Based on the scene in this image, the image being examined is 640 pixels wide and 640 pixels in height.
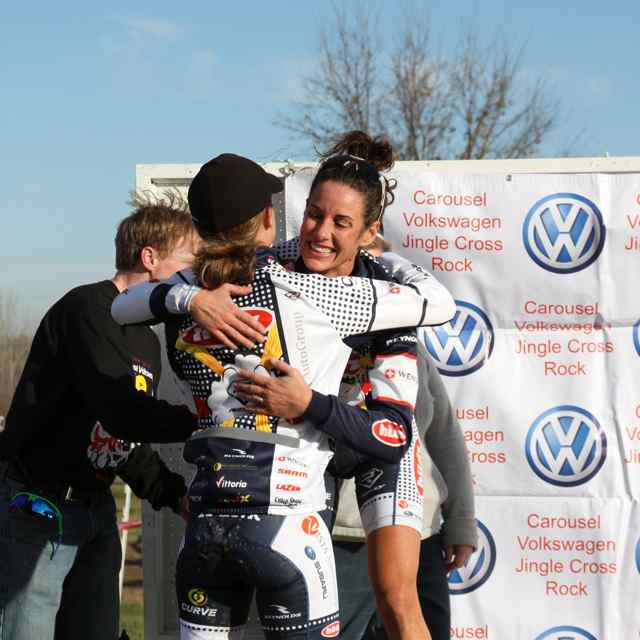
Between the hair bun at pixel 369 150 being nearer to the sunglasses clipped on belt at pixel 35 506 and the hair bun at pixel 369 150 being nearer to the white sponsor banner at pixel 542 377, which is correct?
the white sponsor banner at pixel 542 377

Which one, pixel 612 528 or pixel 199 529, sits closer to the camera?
pixel 199 529

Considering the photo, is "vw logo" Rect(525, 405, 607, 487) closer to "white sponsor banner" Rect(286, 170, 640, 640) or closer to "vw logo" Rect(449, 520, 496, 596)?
"white sponsor banner" Rect(286, 170, 640, 640)

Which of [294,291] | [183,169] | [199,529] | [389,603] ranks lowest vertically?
[389,603]

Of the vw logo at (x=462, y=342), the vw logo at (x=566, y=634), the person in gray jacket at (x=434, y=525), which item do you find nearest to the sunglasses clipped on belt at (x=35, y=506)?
the person in gray jacket at (x=434, y=525)

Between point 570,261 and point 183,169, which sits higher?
point 183,169

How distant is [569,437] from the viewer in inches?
164

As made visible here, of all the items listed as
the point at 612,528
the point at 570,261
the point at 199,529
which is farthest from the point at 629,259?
the point at 199,529

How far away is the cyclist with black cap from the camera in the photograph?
237 centimetres

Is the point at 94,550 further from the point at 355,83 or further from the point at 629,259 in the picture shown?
the point at 355,83

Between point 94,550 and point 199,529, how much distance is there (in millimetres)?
1263

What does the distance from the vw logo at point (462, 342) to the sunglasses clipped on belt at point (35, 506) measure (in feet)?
5.29

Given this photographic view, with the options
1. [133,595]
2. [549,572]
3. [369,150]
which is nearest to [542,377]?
[549,572]

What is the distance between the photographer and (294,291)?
8.09ft

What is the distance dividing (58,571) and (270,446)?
1.34m
